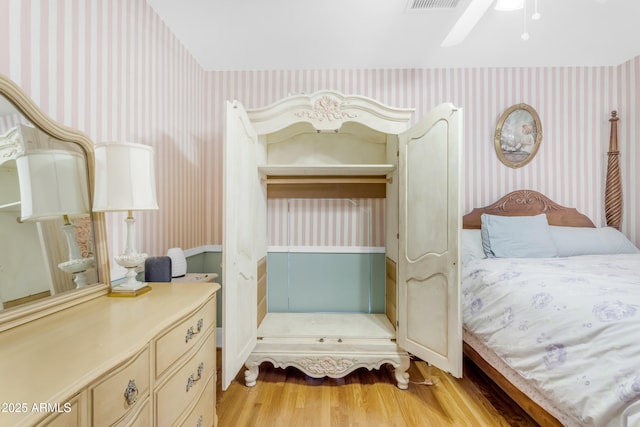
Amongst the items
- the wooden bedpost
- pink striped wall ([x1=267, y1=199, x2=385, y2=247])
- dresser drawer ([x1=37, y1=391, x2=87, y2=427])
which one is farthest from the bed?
dresser drawer ([x1=37, y1=391, x2=87, y2=427])

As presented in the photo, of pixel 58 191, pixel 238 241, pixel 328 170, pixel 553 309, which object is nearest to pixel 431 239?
pixel 553 309

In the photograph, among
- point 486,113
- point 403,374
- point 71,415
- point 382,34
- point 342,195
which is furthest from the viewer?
point 486,113

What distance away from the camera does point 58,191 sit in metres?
1.16

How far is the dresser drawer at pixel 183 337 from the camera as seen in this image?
98 cm

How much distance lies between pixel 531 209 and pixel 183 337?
2.90m

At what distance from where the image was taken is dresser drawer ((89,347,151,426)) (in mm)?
692

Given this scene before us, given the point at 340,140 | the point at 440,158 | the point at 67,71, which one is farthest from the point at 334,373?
the point at 67,71

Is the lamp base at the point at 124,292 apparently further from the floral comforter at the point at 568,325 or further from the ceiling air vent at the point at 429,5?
the ceiling air vent at the point at 429,5

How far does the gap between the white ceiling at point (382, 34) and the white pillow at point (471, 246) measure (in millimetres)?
1510

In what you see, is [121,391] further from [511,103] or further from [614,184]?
[614,184]

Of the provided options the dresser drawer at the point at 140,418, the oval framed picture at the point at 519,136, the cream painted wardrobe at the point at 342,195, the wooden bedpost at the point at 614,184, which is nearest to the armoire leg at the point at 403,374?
the cream painted wardrobe at the point at 342,195

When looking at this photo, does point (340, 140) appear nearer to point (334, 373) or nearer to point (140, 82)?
point (140, 82)

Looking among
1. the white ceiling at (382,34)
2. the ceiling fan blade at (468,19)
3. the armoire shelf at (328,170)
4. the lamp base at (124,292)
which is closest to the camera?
the lamp base at (124,292)

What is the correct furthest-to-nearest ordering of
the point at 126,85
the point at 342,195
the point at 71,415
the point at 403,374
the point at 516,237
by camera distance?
the point at 342,195
the point at 516,237
the point at 403,374
the point at 126,85
the point at 71,415
